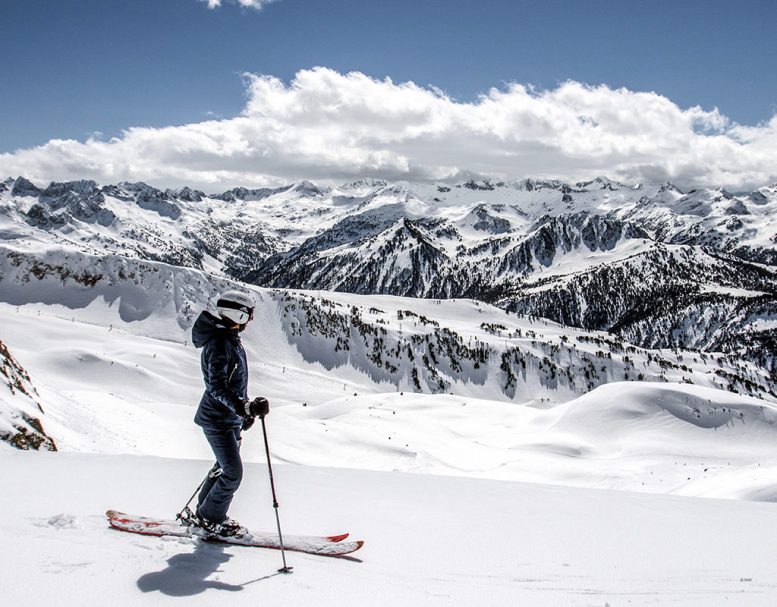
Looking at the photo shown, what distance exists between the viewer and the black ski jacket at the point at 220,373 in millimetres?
7145

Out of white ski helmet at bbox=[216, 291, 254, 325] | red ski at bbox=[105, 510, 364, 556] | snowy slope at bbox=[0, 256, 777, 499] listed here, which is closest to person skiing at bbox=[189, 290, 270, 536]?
white ski helmet at bbox=[216, 291, 254, 325]

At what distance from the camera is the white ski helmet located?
727 centimetres

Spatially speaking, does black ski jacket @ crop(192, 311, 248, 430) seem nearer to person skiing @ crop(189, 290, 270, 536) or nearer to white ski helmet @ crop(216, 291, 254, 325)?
person skiing @ crop(189, 290, 270, 536)

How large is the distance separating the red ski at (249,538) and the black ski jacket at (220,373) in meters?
1.49

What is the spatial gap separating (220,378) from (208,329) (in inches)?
27.8

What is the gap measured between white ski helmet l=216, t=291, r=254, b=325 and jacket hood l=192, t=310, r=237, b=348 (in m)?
0.13

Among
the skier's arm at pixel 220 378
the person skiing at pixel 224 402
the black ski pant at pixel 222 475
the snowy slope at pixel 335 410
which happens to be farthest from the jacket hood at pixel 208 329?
the snowy slope at pixel 335 410

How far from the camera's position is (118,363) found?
6181 cm

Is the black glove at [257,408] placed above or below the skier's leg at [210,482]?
above

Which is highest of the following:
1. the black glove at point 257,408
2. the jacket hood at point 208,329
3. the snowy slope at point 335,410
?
the jacket hood at point 208,329

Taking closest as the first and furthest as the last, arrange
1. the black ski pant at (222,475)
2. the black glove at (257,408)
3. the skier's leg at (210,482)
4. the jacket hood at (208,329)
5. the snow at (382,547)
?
the snow at (382,547) < the black glove at (257,408) < the jacket hood at (208,329) < the black ski pant at (222,475) < the skier's leg at (210,482)

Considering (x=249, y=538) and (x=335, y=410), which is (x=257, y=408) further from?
(x=335, y=410)

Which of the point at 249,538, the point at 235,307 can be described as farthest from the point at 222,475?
the point at 235,307

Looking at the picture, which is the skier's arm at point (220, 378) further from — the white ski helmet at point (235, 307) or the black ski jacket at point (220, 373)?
the white ski helmet at point (235, 307)
